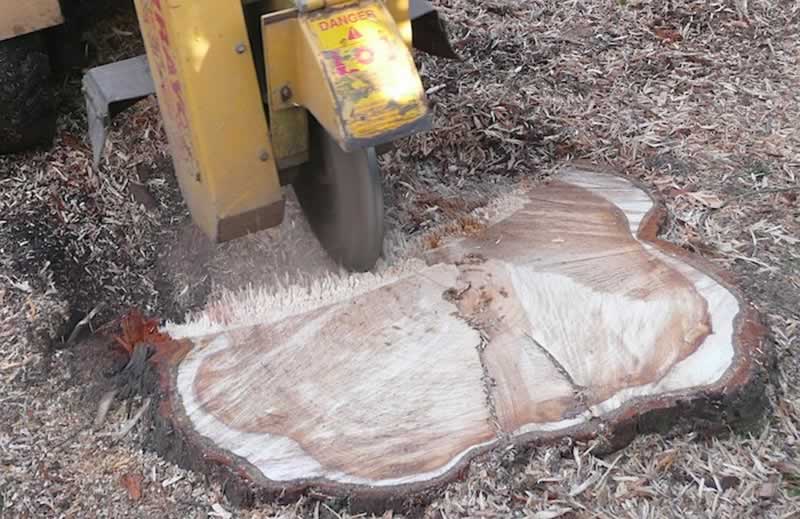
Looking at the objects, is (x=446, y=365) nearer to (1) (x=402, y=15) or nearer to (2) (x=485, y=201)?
(2) (x=485, y=201)

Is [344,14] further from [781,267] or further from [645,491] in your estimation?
[781,267]

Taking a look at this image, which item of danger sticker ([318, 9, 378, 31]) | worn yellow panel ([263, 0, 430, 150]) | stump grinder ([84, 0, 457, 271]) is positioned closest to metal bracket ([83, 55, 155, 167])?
stump grinder ([84, 0, 457, 271])

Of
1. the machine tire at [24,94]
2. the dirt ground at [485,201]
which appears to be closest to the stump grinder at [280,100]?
the dirt ground at [485,201]

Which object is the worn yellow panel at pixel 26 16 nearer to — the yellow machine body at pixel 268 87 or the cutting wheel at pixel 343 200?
the yellow machine body at pixel 268 87

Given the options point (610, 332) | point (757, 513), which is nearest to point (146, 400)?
point (610, 332)

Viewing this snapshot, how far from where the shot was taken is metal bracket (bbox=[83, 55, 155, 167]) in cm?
243

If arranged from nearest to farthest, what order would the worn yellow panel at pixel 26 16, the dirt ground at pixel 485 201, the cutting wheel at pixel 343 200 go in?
the dirt ground at pixel 485 201 < the cutting wheel at pixel 343 200 < the worn yellow panel at pixel 26 16

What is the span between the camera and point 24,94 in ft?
10.2

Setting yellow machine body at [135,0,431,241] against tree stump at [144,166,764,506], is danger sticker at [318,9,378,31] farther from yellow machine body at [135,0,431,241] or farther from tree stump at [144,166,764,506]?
tree stump at [144,166,764,506]

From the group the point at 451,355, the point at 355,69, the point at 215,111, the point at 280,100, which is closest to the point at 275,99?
the point at 280,100

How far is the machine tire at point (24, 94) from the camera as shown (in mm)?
3068

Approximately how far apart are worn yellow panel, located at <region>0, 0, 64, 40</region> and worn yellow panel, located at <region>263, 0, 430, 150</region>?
43.7 inches

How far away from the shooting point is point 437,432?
2.18m

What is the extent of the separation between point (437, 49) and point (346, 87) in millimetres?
755
